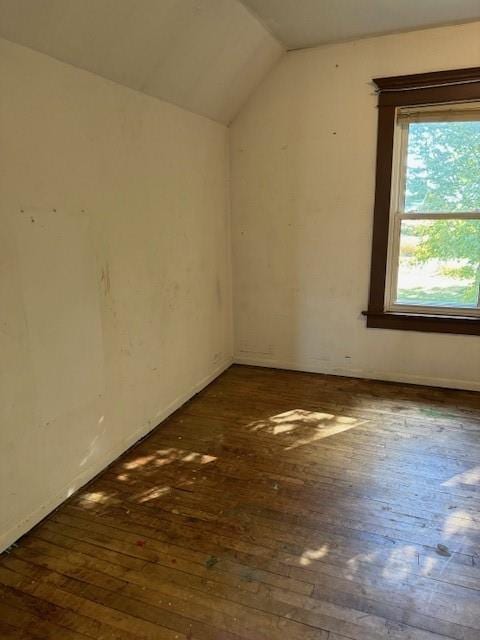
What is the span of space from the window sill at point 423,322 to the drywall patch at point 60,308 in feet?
7.46

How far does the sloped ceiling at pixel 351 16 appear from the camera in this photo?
2.66 meters

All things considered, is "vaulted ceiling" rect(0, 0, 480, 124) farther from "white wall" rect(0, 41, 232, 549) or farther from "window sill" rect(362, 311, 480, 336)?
"window sill" rect(362, 311, 480, 336)

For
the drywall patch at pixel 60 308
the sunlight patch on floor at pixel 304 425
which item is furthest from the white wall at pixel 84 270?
the sunlight patch on floor at pixel 304 425

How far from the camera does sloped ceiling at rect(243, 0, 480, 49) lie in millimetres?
2656

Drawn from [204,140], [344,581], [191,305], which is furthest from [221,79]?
[344,581]

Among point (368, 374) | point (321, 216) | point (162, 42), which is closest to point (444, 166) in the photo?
point (321, 216)

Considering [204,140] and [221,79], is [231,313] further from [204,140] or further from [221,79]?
[221,79]

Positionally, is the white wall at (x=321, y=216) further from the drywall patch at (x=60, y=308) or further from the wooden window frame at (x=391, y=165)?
the drywall patch at (x=60, y=308)

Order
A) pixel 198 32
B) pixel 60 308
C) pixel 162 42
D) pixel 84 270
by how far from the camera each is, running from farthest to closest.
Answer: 1. pixel 198 32
2. pixel 162 42
3. pixel 84 270
4. pixel 60 308

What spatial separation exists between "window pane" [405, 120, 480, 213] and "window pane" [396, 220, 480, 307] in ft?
0.49

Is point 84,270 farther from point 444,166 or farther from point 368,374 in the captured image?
point 444,166

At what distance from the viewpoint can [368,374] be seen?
3744 mm

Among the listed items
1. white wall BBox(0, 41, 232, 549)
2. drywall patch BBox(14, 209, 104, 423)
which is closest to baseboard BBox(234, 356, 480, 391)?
white wall BBox(0, 41, 232, 549)

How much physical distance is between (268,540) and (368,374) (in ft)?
6.98
